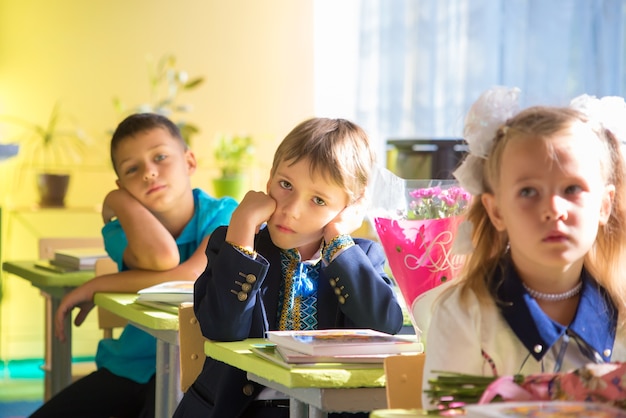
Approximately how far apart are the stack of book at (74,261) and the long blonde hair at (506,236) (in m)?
1.91

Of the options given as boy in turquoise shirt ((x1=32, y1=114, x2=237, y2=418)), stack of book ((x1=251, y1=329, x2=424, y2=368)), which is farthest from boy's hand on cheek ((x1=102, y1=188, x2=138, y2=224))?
stack of book ((x1=251, y1=329, x2=424, y2=368))

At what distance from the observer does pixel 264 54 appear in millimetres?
6301

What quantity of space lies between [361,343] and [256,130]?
474cm

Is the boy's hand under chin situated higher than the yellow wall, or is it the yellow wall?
the yellow wall

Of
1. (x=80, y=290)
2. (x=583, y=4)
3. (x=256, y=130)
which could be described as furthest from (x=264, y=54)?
(x=80, y=290)

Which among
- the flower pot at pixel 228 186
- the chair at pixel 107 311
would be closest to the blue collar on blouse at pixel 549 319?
the chair at pixel 107 311

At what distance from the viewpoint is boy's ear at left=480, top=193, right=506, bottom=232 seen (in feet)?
4.84

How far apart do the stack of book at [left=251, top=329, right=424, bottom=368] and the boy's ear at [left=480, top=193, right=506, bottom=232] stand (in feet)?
0.90

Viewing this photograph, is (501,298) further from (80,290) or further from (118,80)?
(118,80)

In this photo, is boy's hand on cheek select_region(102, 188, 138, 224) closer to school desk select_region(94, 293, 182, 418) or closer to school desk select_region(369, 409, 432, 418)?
Result: school desk select_region(94, 293, 182, 418)

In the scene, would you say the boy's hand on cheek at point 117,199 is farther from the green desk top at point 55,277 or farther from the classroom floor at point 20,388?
the classroom floor at point 20,388

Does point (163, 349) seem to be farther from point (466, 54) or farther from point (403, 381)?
point (466, 54)

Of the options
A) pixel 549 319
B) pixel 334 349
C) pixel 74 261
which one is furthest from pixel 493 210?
pixel 74 261

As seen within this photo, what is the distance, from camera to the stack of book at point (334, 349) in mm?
1578
